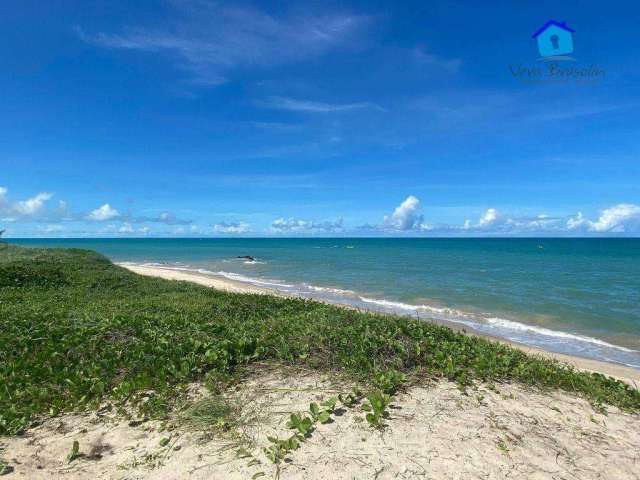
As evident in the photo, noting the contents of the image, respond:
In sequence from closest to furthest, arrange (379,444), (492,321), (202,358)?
(379,444), (202,358), (492,321)

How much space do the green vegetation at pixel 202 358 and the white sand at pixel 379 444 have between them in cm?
41

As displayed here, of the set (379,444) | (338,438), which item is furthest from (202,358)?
(379,444)

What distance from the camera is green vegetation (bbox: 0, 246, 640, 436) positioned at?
5809 mm

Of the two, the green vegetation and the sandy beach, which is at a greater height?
the green vegetation

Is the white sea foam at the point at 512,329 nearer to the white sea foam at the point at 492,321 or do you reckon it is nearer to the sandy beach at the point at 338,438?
the white sea foam at the point at 492,321

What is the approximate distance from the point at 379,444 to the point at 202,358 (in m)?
3.50

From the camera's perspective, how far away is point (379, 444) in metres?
4.59

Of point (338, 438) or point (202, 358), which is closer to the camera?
point (338, 438)

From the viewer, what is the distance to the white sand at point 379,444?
13.9ft

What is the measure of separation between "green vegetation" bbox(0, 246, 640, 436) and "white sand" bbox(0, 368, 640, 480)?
0.41 metres

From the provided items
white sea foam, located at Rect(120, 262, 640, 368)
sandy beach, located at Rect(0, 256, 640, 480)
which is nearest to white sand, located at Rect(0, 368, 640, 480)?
sandy beach, located at Rect(0, 256, 640, 480)

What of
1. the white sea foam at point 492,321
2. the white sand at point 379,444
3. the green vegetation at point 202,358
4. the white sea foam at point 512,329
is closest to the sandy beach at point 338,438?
the white sand at point 379,444

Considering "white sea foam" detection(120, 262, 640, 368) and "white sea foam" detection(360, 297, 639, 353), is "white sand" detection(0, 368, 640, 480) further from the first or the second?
"white sea foam" detection(360, 297, 639, 353)

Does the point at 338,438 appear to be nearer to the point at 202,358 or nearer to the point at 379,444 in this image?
the point at 379,444
